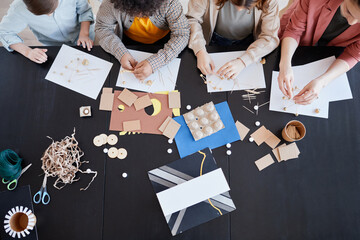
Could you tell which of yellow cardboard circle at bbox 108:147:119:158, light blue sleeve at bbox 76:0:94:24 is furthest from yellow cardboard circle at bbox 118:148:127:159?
light blue sleeve at bbox 76:0:94:24

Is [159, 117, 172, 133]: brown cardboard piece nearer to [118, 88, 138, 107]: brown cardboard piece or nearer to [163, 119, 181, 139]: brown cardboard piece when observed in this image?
[163, 119, 181, 139]: brown cardboard piece

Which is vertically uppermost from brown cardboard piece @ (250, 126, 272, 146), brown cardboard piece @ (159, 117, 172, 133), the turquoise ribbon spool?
brown cardboard piece @ (159, 117, 172, 133)

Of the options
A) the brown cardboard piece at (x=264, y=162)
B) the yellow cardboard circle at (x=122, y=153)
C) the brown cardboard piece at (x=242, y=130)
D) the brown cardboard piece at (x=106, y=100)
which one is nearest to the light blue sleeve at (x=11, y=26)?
the brown cardboard piece at (x=106, y=100)

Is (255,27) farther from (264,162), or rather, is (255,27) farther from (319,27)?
(264,162)

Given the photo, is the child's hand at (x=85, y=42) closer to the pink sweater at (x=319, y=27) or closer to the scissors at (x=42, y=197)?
the scissors at (x=42, y=197)

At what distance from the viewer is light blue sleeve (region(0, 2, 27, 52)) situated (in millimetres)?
1103

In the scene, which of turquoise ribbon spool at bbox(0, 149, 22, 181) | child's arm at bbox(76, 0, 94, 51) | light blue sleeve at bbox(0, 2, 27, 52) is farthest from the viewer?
child's arm at bbox(76, 0, 94, 51)

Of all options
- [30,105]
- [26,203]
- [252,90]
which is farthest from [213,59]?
[26,203]

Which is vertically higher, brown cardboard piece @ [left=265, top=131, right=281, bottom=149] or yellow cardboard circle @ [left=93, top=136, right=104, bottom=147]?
brown cardboard piece @ [left=265, top=131, right=281, bottom=149]

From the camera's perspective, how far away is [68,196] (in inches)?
36.1

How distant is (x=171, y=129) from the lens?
0.97m

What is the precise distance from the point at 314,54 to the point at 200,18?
0.57m

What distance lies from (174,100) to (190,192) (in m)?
0.39

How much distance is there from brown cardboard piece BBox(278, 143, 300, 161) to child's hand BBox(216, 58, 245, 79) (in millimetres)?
372
